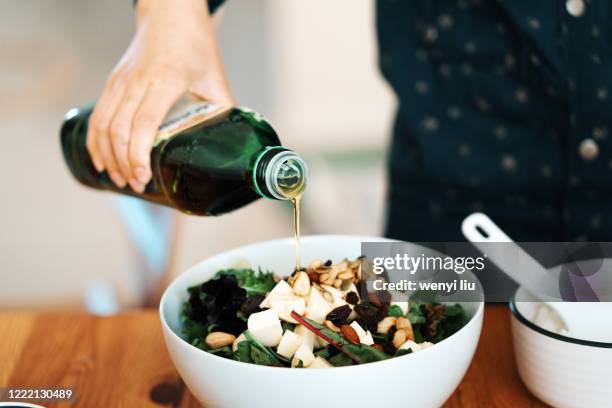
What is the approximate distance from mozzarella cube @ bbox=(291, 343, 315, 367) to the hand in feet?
1.09

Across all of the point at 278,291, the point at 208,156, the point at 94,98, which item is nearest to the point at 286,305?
the point at 278,291

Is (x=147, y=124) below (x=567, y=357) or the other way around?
the other way around

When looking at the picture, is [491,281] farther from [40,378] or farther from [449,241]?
[40,378]

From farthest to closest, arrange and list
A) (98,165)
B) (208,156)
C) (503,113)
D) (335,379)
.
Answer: (503,113) < (98,165) < (208,156) < (335,379)

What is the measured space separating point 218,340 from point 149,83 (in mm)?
370

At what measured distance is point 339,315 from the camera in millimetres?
757

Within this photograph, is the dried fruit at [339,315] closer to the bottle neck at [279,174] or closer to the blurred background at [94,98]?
the bottle neck at [279,174]

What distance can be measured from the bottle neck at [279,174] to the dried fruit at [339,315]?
0.46 ft

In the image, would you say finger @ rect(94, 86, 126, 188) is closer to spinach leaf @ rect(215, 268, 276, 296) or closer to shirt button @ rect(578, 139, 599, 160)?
spinach leaf @ rect(215, 268, 276, 296)

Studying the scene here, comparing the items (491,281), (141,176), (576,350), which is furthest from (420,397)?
(141,176)

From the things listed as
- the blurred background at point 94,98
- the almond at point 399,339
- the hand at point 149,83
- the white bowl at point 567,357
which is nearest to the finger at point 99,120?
the hand at point 149,83

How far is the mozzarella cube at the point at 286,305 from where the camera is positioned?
750 mm

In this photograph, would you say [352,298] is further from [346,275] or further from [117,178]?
[117,178]

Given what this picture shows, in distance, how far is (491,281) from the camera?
923mm
